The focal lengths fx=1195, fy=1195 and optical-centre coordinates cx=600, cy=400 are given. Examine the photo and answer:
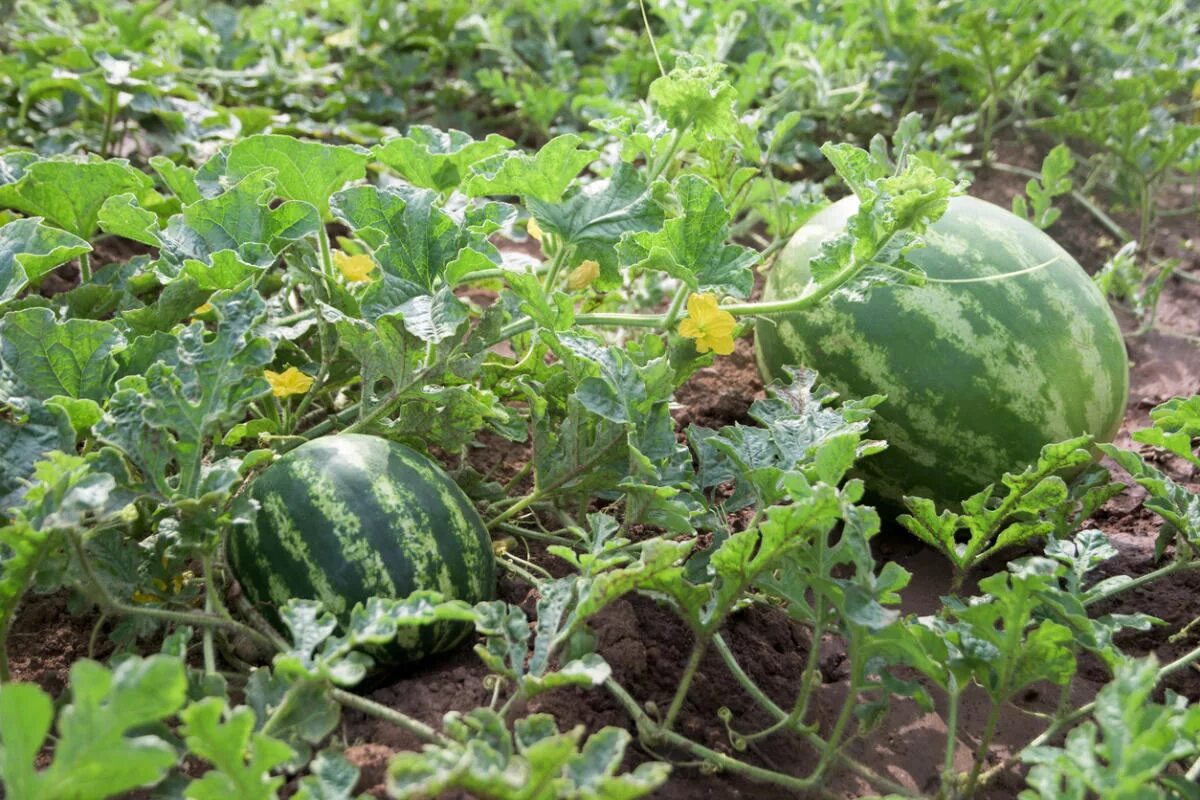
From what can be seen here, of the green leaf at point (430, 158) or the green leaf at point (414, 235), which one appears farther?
the green leaf at point (430, 158)

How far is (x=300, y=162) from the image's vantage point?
218cm

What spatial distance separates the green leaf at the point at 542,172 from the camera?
6.80ft

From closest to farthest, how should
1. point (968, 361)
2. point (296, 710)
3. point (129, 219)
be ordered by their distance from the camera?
point (296, 710)
point (129, 219)
point (968, 361)

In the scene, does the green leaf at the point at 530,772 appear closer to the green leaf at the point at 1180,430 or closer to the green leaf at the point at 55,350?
the green leaf at the point at 55,350

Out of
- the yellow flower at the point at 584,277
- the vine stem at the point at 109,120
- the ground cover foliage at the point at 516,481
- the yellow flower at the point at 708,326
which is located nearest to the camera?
the ground cover foliage at the point at 516,481

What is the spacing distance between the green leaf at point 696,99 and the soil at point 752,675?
54 centimetres

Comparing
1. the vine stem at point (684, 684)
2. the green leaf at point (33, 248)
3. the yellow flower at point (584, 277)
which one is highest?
the green leaf at point (33, 248)

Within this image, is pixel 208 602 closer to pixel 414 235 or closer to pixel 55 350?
pixel 55 350

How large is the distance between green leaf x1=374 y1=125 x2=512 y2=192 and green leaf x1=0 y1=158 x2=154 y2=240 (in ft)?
1.63

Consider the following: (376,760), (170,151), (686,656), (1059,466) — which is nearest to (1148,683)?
(1059,466)

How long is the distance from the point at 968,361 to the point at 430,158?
3.69ft

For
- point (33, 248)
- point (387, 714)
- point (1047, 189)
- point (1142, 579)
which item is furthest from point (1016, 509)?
point (33, 248)

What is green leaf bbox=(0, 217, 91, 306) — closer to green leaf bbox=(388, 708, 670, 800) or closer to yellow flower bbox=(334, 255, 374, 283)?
yellow flower bbox=(334, 255, 374, 283)

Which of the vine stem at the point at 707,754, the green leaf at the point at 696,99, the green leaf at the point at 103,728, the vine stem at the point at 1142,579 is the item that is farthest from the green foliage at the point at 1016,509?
the green leaf at the point at 103,728
